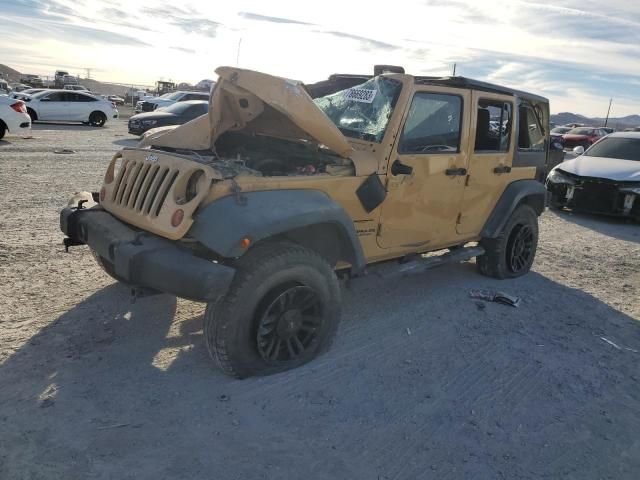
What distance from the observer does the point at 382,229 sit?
14.1 ft

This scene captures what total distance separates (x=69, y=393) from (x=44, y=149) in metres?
11.5

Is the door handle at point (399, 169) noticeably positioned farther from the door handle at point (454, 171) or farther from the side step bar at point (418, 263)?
the side step bar at point (418, 263)

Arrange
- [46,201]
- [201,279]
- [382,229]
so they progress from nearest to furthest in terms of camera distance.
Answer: [201,279]
[382,229]
[46,201]

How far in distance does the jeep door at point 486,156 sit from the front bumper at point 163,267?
2.85m

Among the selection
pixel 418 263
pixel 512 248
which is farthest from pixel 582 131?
pixel 418 263

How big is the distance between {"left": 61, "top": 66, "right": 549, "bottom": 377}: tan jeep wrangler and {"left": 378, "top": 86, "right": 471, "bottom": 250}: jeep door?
0.05 feet

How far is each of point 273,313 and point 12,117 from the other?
13792 millimetres

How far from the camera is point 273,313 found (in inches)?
136

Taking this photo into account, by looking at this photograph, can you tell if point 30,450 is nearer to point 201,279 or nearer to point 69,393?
point 69,393

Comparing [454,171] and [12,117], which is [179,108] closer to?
[12,117]

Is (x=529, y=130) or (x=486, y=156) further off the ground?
(x=529, y=130)

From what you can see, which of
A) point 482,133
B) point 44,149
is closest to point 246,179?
point 482,133

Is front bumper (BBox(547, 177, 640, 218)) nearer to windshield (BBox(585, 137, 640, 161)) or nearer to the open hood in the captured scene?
windshield (BBox(585, 137, 640, 161))

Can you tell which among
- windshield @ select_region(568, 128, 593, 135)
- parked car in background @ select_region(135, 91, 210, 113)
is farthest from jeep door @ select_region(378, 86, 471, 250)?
windshield @ select_region(568, 128, 593, 135)
